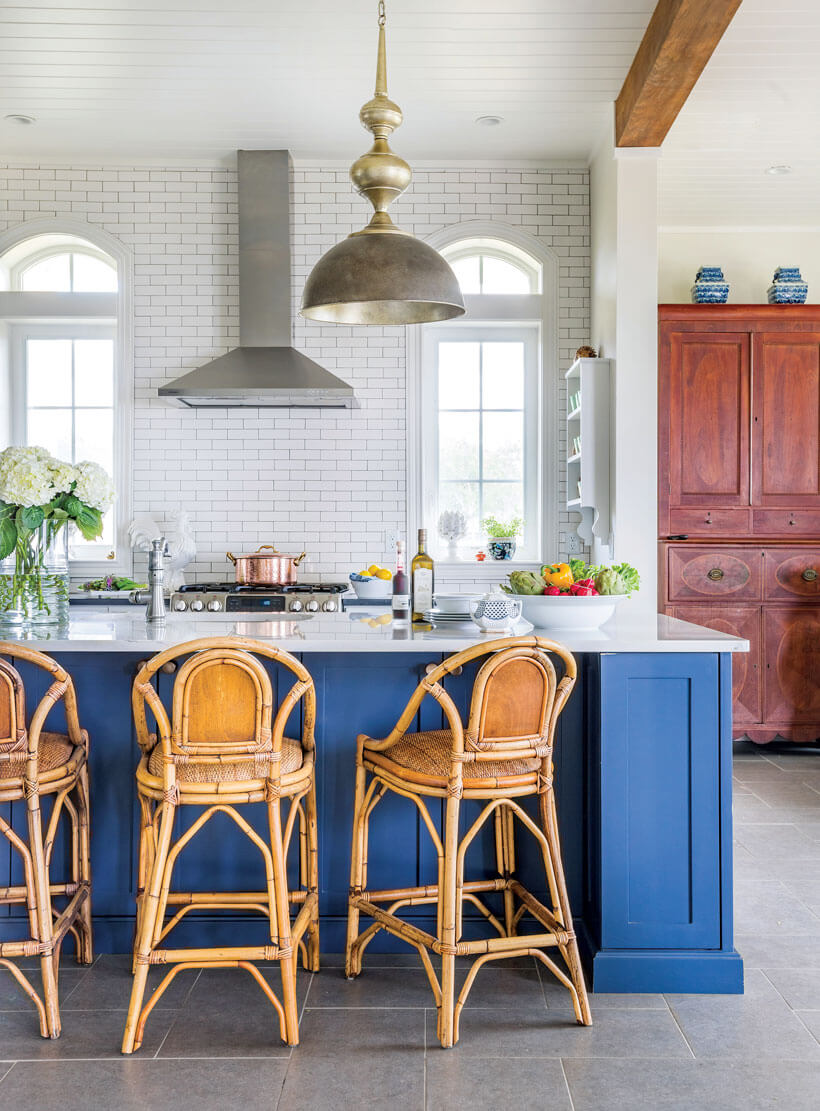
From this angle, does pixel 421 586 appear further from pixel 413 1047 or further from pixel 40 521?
pixel 413 1047

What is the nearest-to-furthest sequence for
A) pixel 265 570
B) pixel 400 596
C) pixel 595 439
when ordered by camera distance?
1. pixel 400 596
2. pixel 595 439
3. pixel 265 570

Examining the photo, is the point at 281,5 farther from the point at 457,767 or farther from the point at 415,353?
the point at 457,767

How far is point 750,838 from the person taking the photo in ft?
12.6

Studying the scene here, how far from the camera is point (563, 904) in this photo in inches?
92.4

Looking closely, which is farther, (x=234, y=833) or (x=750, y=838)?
(x=750, y=838)

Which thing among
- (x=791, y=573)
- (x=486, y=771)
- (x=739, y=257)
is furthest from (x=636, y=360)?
(x=486, y=771)

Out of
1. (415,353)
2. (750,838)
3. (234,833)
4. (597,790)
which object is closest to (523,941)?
(597,790)

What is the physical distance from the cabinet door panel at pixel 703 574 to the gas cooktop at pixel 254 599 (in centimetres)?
187

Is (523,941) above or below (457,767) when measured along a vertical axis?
below

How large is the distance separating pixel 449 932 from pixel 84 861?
3.47ft

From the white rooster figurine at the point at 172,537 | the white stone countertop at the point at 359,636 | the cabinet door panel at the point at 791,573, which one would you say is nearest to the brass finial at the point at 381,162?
the white stone countertop at the point at 359,636

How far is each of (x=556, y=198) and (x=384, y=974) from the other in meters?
4.37

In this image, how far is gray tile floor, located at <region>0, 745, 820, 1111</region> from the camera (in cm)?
203

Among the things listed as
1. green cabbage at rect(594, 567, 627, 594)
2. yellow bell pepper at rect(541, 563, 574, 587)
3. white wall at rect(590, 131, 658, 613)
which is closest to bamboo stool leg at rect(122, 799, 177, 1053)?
yellow bell pepper at rect(541, 563, 574, 587)
